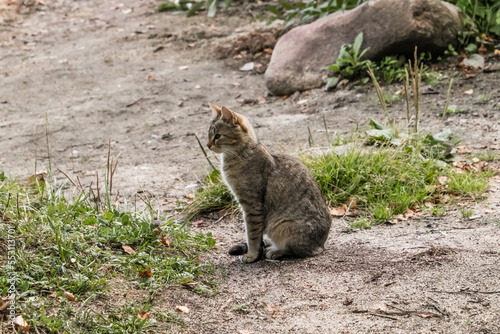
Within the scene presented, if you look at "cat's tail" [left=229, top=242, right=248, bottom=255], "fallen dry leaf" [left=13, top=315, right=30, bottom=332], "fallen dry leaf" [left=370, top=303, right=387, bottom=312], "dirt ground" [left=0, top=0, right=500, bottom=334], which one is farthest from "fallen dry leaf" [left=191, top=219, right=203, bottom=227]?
"fallen dry leaf" [left=13, top=315, right=30, bottom=332]

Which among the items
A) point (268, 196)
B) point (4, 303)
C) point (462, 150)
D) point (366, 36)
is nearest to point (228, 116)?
point (268, 196)

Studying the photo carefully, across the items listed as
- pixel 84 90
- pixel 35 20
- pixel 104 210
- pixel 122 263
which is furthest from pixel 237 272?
pixel 35 20

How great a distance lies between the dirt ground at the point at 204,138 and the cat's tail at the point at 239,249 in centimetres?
9

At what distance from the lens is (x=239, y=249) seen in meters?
5.23

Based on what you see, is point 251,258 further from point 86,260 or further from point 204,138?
point 204,138

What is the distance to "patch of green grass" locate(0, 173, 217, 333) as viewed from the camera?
12.2 ft

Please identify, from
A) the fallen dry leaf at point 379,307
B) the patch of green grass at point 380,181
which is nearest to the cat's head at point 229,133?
the patch of green grass at point 380,181

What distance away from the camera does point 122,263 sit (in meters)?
4.45

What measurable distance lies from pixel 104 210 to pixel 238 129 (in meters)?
1.30

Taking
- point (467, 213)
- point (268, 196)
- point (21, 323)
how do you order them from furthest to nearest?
point (467, 213) → point (268, 196) → point (21, 323)

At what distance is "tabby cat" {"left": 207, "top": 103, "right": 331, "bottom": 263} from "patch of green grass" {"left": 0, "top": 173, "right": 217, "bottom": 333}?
1.58 feet

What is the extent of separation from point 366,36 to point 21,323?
7.45m

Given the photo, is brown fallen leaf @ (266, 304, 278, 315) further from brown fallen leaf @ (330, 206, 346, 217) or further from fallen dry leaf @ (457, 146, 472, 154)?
fallen dry leaf @ (457, 146, 472, 154)

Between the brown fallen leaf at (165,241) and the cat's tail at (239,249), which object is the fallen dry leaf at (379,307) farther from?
the brown fallen leaf at (165,241)
